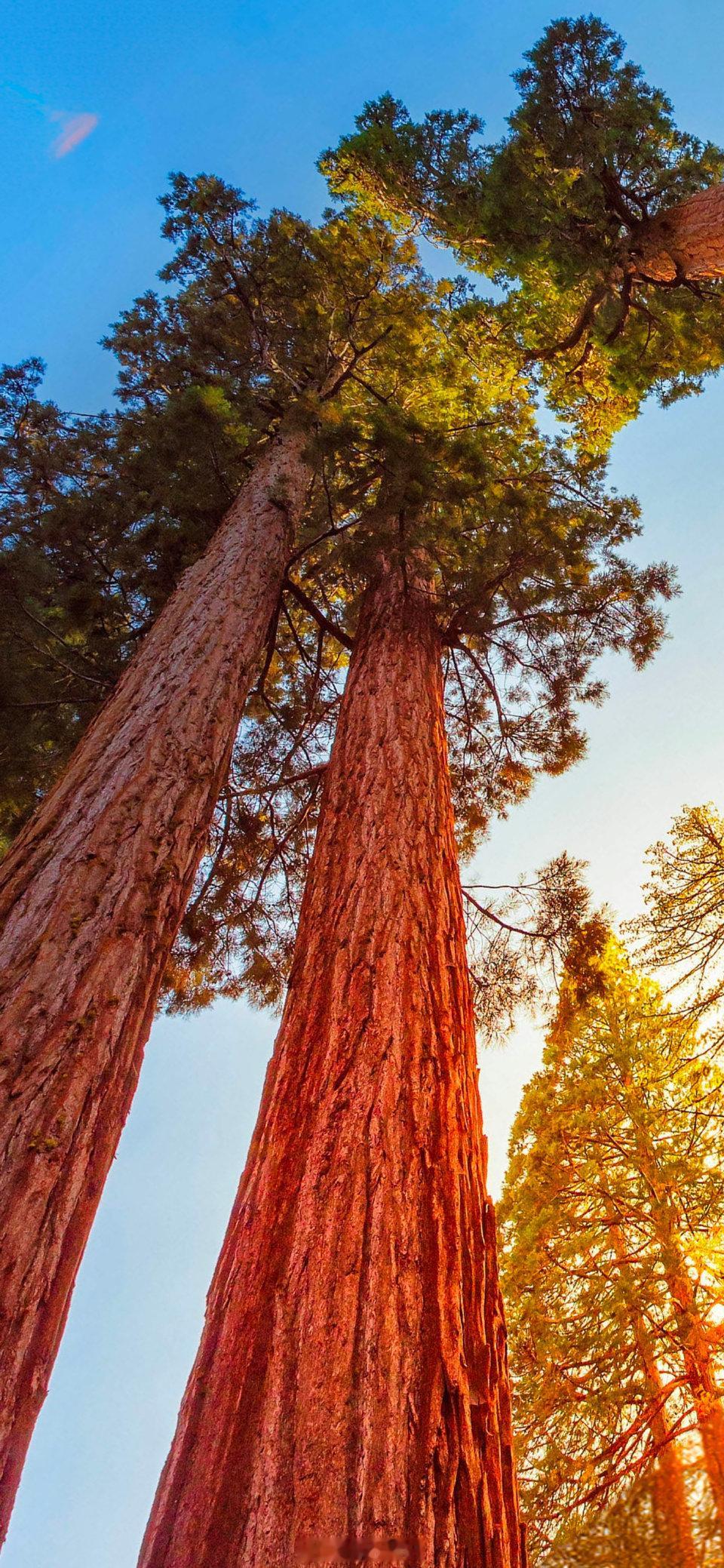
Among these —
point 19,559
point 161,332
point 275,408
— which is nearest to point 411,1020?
point 19,559

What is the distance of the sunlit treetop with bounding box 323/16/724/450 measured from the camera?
6.18 meters

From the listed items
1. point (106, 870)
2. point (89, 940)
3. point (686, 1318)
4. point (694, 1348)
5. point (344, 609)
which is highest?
point (344, 609)

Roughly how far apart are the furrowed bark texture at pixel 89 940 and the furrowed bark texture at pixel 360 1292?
1.44 feet

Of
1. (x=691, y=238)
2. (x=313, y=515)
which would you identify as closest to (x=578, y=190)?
(x=691, y=238)

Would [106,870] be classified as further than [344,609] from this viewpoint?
No

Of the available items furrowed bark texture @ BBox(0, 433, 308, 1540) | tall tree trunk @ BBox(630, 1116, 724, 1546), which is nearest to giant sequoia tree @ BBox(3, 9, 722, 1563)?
furrowed bark texture @ BBox(0, 433, 308, 1540)

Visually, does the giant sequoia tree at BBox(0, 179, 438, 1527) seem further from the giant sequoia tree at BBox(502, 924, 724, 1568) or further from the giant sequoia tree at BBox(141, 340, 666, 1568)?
the giant sequoia tree at BBox(502, 924, 724, 1568)

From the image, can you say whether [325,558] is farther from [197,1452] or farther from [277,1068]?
[197,1452]

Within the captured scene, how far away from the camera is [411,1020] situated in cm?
249

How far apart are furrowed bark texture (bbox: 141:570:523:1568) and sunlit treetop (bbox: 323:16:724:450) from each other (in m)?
6.16

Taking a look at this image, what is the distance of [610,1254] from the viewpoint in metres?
6.47

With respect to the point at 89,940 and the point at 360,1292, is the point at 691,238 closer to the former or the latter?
the point at 89,940

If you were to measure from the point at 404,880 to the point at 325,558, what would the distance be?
364 centimetres

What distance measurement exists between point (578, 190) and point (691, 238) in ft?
3.63
